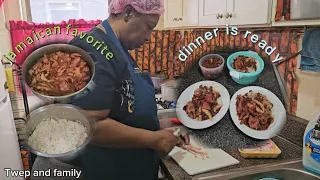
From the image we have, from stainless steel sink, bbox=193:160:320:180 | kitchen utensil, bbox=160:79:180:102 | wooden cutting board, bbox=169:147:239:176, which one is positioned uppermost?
kitchen utensil, bbox=160:79:180:102

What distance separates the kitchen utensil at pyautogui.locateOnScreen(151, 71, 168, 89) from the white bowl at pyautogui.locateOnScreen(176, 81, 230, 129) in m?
0.12

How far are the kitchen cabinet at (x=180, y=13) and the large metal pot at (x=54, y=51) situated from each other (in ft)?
0.99

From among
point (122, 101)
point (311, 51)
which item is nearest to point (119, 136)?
point (122, 101)

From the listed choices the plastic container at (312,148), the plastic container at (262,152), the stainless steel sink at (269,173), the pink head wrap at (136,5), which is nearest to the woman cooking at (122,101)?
the pink head wrap at (136,5)

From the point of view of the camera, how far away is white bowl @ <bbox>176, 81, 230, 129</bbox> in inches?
44.0

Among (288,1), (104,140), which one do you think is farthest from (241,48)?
(104,140)

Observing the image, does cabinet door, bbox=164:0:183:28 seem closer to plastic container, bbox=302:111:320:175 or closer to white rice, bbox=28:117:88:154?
white rice, bbox=28:117:88:154

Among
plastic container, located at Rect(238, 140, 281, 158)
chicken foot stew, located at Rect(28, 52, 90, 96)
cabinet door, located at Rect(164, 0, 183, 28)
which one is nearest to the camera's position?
chicken foot stew, located at Rect(28, 52, 90, 96)

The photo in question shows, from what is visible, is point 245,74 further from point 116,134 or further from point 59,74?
point 59,74

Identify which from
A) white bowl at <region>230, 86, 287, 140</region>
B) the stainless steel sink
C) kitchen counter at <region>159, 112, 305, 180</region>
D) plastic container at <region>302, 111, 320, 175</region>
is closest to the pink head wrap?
kitchen counter at <region>159, 112, 305, 180</region>

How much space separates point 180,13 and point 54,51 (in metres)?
0.46

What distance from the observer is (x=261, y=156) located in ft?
3.68

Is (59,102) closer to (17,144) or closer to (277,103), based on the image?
(17,144)

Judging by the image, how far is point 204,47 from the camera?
1109 mm
